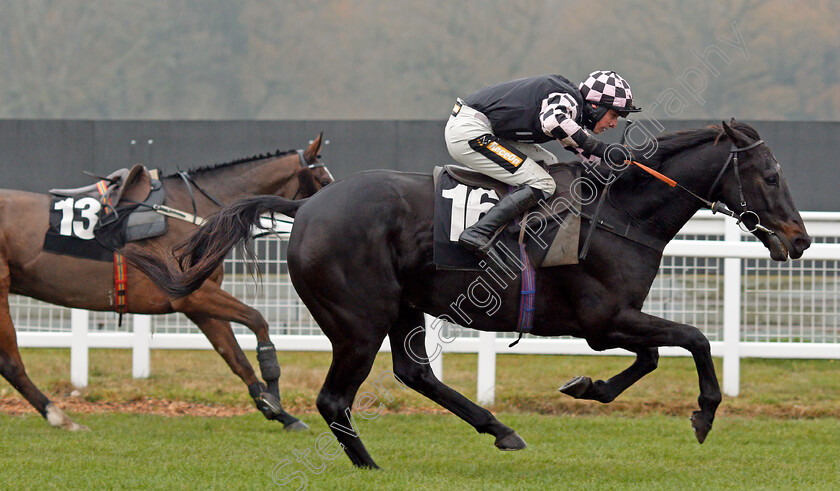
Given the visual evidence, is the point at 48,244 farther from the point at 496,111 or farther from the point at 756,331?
the point at 756,331

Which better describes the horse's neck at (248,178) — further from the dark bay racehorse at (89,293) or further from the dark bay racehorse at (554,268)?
the dark bay racehorse at (554,268)

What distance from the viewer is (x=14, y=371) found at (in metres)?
5.95

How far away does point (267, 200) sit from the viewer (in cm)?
489

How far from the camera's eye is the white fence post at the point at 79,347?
24.2ft

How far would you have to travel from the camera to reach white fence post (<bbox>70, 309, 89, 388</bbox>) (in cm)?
737

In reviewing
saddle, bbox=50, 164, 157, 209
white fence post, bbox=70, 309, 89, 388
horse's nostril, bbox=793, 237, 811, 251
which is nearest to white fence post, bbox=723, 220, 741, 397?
horse's nostril, bbox=793, 237, 811, 251

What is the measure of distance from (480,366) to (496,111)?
8.86ft

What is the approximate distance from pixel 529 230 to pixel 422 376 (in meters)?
0.96

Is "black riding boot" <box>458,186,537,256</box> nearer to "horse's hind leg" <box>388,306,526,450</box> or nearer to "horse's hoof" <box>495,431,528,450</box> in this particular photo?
"horse's hind leg" <box>388,306,526,450</box>

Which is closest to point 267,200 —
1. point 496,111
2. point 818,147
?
point 496,111

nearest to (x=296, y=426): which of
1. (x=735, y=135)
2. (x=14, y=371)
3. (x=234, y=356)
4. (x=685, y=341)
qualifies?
(x=234, y=356)

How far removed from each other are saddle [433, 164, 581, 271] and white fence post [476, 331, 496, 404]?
7.93ft

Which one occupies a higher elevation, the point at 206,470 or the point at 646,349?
Answer: the point at 646,349

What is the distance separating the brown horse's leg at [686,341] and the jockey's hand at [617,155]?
2.25ft
